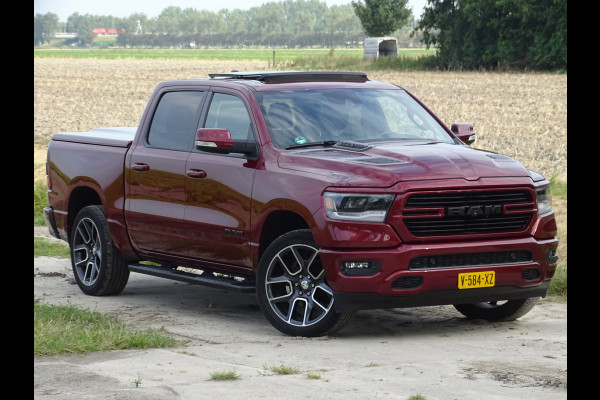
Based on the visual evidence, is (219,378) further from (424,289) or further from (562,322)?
(562,322)

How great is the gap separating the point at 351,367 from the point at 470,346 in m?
1.28

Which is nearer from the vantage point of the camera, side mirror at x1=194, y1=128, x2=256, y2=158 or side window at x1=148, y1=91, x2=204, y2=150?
side mirror at x1=194, y1=128, x2=256, y2=158

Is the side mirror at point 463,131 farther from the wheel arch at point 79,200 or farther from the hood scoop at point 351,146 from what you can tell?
the wheel arch at point 79,200

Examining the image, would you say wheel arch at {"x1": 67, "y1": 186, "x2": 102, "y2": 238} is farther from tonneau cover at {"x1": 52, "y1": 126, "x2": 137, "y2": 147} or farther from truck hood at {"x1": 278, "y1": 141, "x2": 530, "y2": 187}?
truck hood at {"x1": 278, "y1": 141, "x2": 530, "y2": 187}

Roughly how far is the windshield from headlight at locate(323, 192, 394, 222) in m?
0.97

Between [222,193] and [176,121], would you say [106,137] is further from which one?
[222,193]

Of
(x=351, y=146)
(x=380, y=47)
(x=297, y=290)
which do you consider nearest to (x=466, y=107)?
(x=351, y=146)

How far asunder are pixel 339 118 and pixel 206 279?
5.54 feet

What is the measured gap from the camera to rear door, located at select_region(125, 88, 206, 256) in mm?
9805

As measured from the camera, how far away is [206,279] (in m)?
9.53

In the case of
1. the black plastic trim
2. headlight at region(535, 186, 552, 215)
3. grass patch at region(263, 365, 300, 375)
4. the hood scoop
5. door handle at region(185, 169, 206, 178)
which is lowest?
grass patch at region(263, 365, 300, 375)

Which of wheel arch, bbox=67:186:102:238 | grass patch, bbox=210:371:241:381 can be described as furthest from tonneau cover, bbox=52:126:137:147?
grass patch, bbox=210:371:241:381
